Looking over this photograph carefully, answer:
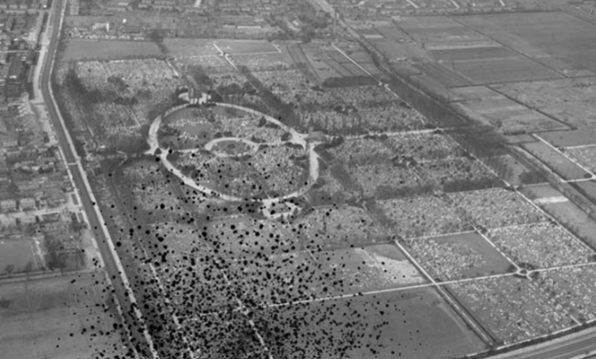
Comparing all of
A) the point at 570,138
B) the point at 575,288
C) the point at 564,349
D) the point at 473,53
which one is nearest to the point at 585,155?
the point at 570,138

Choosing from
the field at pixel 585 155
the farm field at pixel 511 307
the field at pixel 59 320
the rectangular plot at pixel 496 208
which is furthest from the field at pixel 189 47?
the farm field at pixel 511 307

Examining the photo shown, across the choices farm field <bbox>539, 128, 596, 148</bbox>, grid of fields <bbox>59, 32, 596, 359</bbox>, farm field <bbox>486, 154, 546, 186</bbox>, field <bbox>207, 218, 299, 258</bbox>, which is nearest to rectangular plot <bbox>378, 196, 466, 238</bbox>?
grid of fields <bbox>59, 32, 596, 359</bbox>

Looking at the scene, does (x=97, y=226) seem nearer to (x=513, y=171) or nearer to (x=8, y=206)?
(x=8, y=206)

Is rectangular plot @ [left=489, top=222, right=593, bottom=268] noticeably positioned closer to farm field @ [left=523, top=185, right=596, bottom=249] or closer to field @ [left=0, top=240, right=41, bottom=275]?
farm field @ [left=523, top=185, right=596, bottom=249]

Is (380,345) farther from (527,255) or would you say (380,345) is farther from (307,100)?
(307,100)

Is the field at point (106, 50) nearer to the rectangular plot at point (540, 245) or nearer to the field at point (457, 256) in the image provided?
the field at point (457, 256)

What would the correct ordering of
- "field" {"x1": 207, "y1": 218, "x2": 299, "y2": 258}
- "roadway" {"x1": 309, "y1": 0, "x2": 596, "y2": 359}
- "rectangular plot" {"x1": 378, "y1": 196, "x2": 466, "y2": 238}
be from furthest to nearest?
"rectangular plot" {"x1": 378, "y1": 196, "x2": 466, "y2": 238}
"field" {"x1": 207, "y1": 218, "x2": 299, "y2": 258}
"roadway" {"x1": 309, "y1": 0, "x2": 596, "y2": 359}
